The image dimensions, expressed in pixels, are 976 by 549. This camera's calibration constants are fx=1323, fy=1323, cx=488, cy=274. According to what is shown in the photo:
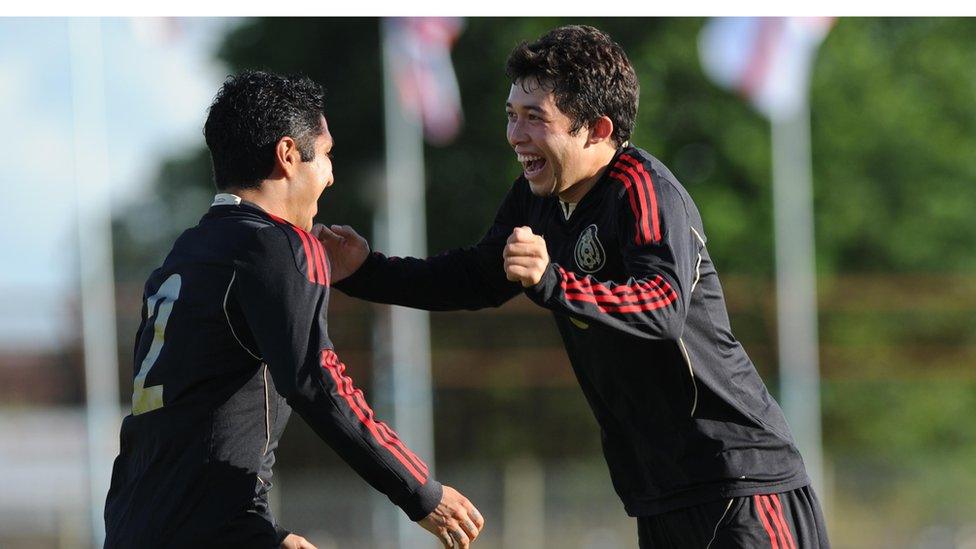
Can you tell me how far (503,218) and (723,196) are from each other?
21.4 meters

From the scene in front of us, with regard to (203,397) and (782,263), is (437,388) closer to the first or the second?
(782,263)

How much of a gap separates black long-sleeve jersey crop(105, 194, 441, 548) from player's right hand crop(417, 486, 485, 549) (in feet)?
0.10

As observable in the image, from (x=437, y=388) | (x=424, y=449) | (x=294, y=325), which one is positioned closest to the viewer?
(x=294, y=325)

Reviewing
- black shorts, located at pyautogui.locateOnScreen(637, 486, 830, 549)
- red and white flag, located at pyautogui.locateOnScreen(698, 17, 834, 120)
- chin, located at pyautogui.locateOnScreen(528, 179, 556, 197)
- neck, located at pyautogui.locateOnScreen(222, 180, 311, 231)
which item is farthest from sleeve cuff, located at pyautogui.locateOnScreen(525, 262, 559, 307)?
red and white flag, located at pyautogui.locateOnScreen(698, 17, 834, 120)

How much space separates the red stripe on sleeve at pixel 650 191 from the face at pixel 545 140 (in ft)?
0.53

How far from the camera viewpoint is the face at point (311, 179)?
3.94 meters

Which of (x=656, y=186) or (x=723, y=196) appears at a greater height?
(x=723, y=196)

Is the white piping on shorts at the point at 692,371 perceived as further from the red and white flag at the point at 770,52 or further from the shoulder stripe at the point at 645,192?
the red and white flag at the point at 770,52

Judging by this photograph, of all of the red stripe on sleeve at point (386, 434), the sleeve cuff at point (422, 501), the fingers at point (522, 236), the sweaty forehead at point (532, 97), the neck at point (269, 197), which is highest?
the sweaty forehead at point (532, 97)

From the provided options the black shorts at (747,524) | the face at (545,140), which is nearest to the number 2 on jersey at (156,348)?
the face at (545,140)

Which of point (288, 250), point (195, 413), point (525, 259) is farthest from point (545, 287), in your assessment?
point (195, 413)

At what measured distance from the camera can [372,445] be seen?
3672 mm

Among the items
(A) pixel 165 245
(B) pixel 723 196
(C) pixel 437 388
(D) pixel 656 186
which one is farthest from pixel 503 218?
(A) pixel 165 245

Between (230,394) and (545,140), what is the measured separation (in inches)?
49.8
